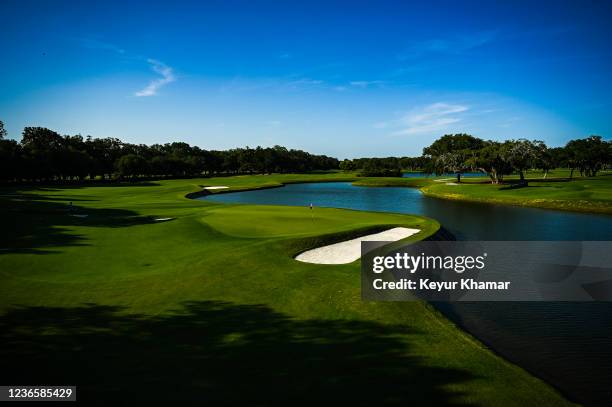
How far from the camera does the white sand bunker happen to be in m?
18.8

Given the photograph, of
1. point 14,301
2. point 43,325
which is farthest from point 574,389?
point 14,301

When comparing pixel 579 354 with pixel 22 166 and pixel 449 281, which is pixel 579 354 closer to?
pixel 449 281

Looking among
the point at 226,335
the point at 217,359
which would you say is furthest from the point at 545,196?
the point at 217,359

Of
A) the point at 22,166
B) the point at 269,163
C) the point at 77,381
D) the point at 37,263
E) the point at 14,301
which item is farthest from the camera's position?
the point at 269,163

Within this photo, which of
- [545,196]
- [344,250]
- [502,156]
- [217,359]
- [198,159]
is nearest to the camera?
[217,359]

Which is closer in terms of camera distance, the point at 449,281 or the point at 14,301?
the point at 14,301

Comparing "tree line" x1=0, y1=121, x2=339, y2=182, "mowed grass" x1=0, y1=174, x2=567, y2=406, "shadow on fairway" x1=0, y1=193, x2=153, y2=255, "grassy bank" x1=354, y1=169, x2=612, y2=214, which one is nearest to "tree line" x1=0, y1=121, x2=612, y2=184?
"tree line" x1=0, y1=121, x2=339, y2=182

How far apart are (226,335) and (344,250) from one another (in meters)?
11.7

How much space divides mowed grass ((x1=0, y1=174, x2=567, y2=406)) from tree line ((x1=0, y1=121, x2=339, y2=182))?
62122 mm

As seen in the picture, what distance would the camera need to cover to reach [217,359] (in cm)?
895

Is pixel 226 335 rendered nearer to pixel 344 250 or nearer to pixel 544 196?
pixel 344 250

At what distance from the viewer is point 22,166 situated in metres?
84.2

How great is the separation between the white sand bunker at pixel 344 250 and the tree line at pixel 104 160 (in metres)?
65.2

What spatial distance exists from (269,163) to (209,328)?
165 meters
